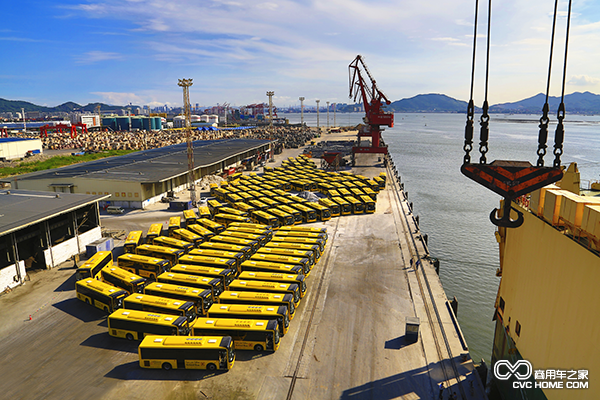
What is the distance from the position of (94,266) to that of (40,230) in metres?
6.73

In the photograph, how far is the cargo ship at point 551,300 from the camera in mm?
11320

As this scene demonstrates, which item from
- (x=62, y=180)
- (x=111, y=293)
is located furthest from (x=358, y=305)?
(x=62, y=180)

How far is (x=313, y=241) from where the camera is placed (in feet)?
96.6

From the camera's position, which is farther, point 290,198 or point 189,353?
point 290,198

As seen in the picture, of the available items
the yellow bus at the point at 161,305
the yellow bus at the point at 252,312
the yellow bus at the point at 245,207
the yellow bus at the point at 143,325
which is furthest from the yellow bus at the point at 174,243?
the yellow bus at the point at 245,207

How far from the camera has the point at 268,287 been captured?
21203 millimetres

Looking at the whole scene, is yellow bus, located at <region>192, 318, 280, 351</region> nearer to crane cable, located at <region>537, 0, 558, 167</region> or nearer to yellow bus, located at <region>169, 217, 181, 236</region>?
crane cable, located at <region>537, 0, 558, 167</region>

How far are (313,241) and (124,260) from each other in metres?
14.5

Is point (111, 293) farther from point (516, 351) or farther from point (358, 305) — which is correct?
point (516, 351)

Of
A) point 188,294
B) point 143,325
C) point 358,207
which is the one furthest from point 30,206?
point 358,207

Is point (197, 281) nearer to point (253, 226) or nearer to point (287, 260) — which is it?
point (287, 260)

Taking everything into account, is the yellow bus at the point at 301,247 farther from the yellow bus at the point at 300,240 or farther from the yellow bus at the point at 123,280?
the yellow bus at the point at 123,280

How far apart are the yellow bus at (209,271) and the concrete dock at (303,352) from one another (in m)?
5.29

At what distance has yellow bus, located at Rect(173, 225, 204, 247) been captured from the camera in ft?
100
